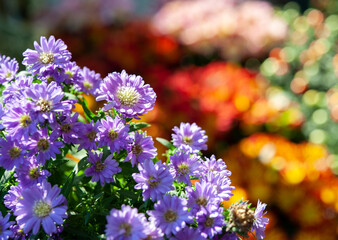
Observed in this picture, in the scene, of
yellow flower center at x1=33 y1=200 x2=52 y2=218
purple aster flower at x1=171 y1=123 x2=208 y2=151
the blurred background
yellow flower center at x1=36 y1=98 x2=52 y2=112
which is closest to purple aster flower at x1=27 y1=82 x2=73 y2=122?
yellow flower center at x1=36 y1=98 x2=52 y2=112

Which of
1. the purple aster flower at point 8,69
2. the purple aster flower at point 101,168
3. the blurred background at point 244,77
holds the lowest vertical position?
the purple aster flower at point 101,168

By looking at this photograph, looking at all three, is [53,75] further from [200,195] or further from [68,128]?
[200,195]

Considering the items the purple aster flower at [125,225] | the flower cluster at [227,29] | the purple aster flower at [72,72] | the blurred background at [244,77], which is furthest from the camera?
the flower cluster at [227,29]

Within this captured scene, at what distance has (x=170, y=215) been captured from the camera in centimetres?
58

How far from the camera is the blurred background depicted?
5.71 feet

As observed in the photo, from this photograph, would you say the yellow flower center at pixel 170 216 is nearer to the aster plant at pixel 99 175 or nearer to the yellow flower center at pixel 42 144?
the aster plant at pixel 99 175

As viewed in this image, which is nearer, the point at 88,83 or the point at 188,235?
the point at 188,235

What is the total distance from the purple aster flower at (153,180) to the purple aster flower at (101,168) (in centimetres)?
5

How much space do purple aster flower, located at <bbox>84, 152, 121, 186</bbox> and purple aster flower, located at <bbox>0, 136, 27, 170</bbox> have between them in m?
0.09

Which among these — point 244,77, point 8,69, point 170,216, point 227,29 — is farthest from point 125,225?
point 227,29

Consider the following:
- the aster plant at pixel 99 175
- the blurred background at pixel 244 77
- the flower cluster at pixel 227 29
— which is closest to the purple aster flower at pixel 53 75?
the aster plant at pixel 99 175

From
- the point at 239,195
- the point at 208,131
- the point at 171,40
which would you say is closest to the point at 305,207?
the point at 239,195

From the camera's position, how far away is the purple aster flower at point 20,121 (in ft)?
1.94

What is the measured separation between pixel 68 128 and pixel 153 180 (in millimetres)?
141
